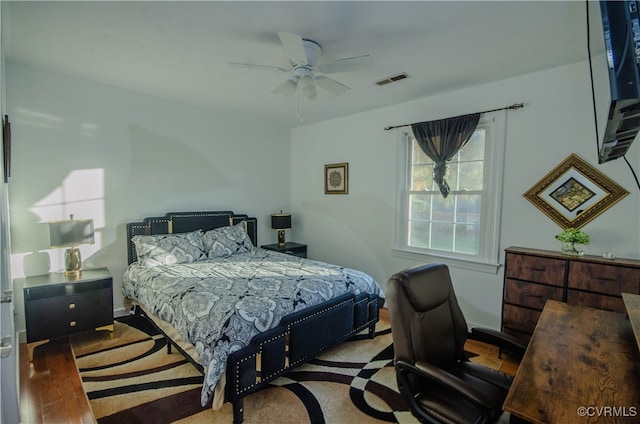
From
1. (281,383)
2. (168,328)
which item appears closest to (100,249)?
(168,328)

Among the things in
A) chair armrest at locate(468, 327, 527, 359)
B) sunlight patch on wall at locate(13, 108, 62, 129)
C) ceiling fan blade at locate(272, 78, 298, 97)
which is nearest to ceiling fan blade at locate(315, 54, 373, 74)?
ceiling fan blade at locate(272, 78, 298, 97)

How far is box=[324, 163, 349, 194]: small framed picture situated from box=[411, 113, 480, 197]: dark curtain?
3.83ft

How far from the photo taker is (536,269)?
2.60 m

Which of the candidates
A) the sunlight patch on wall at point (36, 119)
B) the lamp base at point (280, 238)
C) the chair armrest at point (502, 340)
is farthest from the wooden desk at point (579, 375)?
the sunlight patch on wall at point (36, 119)

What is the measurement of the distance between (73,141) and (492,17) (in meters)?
3.86

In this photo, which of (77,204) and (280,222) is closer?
(77,204)

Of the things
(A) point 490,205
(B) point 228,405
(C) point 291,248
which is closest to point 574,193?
(A) point 490,205

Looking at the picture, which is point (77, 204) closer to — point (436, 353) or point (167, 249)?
point (167, 249)

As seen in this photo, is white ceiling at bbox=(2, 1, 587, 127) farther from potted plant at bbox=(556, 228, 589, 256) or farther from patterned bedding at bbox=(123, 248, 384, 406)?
patterned bedding at bbox=(123, 248, 384, 406)

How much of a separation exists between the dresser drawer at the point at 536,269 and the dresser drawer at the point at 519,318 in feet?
0.89

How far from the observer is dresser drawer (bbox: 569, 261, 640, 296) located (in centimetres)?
223

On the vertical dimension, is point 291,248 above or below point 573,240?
below

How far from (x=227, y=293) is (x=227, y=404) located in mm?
747

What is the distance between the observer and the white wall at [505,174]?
8.62 feet
